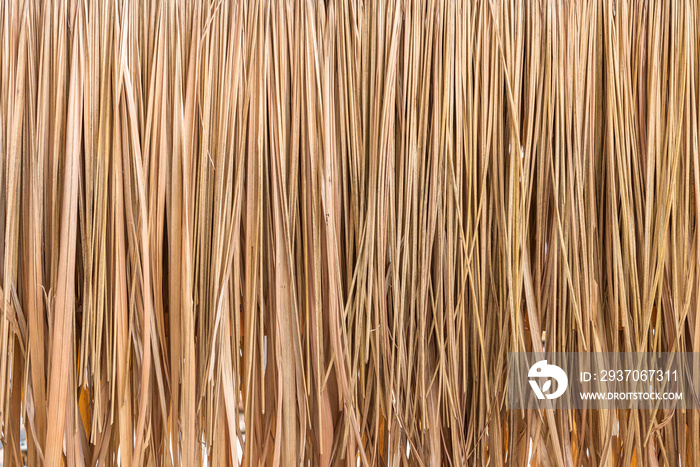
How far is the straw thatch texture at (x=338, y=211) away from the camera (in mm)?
634

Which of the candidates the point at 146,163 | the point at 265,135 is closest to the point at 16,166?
the point at 146,163

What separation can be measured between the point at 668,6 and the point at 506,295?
0.45m

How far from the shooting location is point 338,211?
64cm

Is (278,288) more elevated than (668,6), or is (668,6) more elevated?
(668,6)

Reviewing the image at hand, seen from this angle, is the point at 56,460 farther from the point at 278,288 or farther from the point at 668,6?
the point at 668,6

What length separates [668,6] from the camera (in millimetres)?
644

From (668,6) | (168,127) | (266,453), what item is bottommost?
(266,453)
